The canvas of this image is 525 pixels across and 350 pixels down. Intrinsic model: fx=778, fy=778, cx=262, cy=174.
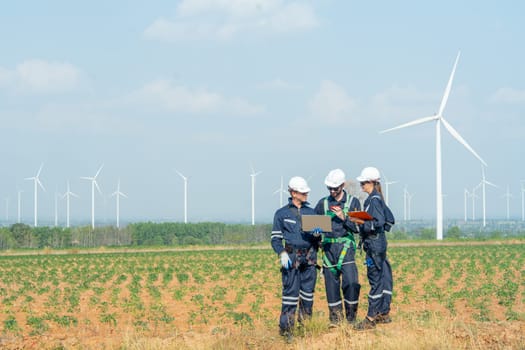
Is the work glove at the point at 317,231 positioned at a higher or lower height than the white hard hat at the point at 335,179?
lower

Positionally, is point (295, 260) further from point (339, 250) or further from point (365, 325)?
point (365, 325)

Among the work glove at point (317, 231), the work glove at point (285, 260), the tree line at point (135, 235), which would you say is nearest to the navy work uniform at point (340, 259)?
the work glove at point (317, 231)

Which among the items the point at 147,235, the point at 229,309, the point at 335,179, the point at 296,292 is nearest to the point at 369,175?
the point at 335,179

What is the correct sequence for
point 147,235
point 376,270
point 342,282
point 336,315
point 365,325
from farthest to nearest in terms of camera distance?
point 147,235 < point 376,270 < point 336,315 < point 342,282 < point 365,325

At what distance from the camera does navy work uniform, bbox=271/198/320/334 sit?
33.7 ft

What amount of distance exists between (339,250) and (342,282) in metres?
0.43

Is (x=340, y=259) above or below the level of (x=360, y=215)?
below

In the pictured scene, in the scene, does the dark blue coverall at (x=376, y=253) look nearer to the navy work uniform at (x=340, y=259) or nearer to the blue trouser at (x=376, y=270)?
the blue trouser at (x=376, y=270)

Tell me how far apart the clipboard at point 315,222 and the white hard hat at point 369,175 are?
1107 mm

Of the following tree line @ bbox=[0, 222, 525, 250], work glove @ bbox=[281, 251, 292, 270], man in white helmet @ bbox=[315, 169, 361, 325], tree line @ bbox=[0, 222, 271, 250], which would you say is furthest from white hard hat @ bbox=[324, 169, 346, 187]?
tree line @ bbox=[0, 222, 271, 250]

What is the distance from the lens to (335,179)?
34.0 ft

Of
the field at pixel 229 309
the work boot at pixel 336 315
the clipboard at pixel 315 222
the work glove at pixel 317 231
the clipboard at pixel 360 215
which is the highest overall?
the clipboard at pixel 360 215

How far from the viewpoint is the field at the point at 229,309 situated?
9734 millimetres

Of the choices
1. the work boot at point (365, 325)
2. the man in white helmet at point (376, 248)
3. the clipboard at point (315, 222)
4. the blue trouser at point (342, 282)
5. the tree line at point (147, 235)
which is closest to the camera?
the clipboard at point (315, 222)
